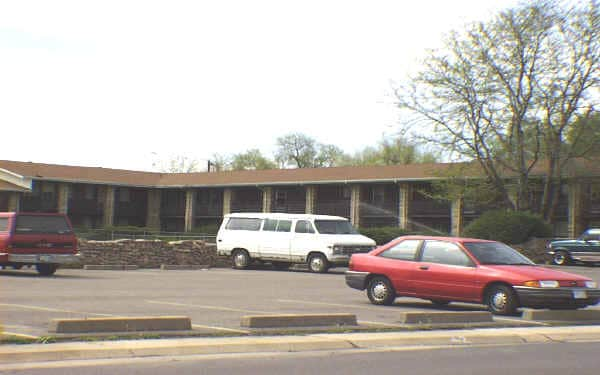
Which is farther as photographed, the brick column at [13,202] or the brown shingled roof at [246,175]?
the brick column at [13,202]

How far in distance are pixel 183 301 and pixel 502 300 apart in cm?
603

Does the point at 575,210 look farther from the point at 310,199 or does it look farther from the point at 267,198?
the point at 267,198

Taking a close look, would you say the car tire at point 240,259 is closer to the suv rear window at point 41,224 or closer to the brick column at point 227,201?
the suv rear window at point 41,224

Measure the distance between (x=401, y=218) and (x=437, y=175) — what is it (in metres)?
6.58

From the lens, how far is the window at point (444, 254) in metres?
15.7

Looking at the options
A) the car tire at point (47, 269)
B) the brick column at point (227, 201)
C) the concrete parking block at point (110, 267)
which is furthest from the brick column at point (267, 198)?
the car tire at point (47, 269)

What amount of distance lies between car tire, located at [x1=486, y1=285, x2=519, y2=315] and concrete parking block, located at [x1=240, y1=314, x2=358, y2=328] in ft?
12.2

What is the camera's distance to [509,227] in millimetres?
41062

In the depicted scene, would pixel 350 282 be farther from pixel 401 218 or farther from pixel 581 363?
pixel 401 218

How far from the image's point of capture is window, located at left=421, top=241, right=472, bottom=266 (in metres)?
15.7

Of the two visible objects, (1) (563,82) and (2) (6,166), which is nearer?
(1) (563,82)

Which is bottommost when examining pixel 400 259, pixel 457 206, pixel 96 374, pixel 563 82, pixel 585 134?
pixel 96 374

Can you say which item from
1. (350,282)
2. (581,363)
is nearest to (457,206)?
(350,282)

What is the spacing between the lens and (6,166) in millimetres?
54531
